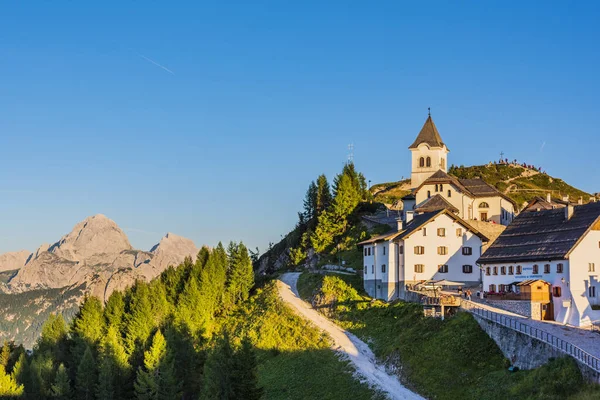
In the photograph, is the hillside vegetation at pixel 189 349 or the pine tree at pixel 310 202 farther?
the pine tree at pixel 310 202

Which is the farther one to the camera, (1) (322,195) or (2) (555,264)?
(1) (322,195)

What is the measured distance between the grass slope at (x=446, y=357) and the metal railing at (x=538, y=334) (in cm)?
88

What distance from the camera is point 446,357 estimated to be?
5578 centimetres

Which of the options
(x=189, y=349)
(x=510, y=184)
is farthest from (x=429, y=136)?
(x=189, y=349)

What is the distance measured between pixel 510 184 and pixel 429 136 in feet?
105

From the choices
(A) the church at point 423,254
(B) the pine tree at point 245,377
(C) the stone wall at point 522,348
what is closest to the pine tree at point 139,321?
(B) the pine tree at point 245,377

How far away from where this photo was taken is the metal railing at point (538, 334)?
41.4 meters

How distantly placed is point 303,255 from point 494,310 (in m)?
53.8

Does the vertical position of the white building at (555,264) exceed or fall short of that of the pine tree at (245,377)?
it exceeds it

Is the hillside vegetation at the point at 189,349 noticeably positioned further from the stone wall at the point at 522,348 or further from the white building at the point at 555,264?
the white building at the point at 555,264

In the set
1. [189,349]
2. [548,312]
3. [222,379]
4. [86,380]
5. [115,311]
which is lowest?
[86,380]

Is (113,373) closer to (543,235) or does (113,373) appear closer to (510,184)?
(543,235)

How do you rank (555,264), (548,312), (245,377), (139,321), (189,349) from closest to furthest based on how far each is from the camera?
(245,377)
(548,312)
(555,264)
(189,349)
(139,321)

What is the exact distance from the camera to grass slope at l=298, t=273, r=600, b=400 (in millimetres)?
43438
